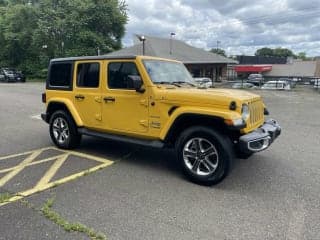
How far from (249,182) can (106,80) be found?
2942 mm

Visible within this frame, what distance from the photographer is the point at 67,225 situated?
3270 millimetres

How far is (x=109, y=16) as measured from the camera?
130 ft

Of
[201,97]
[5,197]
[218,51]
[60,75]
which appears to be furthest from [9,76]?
[218,51]

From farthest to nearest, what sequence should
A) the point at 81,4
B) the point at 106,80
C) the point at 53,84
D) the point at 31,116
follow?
the point at 81,4, the point at 31,116, the point at 53,84, the point at 106,80

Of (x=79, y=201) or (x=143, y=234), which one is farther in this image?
(x=79, y=201)

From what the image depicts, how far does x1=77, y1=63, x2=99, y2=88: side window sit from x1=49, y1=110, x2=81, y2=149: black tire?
0.78 m

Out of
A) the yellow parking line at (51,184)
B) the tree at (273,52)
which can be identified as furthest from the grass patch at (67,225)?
the tree at (273,52)

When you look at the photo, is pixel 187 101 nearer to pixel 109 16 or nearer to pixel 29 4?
pixel 109 16

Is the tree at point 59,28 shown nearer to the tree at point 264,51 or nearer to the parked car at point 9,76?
the parked car at point 9,76

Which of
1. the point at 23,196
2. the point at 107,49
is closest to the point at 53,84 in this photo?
the point at 23,196

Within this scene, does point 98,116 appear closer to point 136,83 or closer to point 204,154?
point 136,83

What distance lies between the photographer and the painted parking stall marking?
14.4 feet

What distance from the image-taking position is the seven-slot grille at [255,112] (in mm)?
4571

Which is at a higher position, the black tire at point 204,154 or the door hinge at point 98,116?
the door hinge at point 98,116
